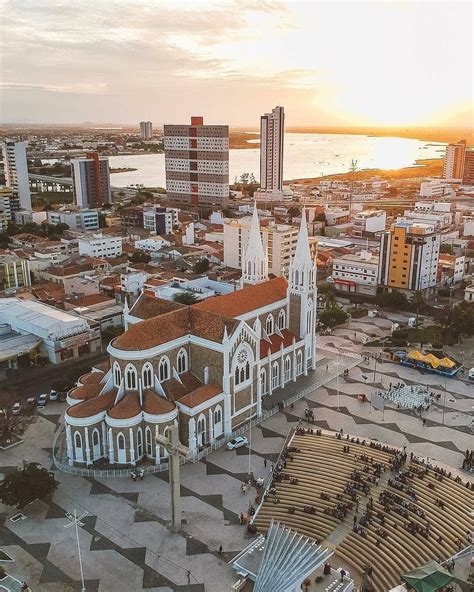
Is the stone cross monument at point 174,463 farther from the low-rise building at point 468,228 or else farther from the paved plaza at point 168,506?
the low-rise building at point 468,228

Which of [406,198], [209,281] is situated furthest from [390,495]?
[406,198]

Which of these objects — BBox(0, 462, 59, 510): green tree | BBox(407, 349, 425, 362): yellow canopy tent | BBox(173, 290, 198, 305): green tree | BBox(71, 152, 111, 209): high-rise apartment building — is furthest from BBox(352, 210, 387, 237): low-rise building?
BBox(0, 462, 59, 510): green tree

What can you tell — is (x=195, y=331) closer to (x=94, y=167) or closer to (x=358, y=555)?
(x=358, y=555)

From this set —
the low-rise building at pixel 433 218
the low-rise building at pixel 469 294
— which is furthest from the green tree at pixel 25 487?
the low-rise building at pixel 433 218

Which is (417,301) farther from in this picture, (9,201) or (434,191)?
(434,191)

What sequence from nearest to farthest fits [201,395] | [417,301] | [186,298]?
[201,395] < [186,298] < [417,301]

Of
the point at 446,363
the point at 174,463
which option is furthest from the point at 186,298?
the point at 174,463

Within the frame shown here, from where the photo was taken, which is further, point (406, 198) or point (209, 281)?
point (406, 198)
